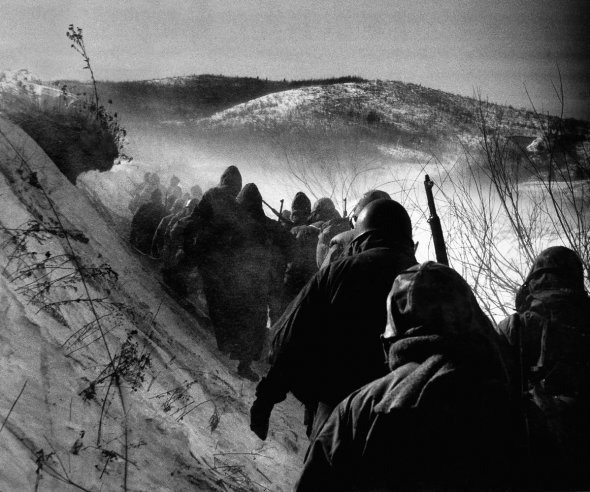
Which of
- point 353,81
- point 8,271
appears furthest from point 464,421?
point 353,81

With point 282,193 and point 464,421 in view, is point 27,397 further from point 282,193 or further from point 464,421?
point 282,193

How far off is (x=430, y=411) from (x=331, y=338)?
4.52ft

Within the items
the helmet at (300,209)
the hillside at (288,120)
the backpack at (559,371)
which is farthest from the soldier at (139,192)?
the backpack at (559,371)

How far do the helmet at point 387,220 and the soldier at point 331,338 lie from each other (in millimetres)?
208

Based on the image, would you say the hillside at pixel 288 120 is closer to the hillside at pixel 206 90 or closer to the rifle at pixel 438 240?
the hillside at pixel 206 90

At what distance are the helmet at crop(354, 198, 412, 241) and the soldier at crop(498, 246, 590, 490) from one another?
2.46 feet

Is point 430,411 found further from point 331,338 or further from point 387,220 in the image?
point 387,220

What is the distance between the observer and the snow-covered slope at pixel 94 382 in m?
2.96

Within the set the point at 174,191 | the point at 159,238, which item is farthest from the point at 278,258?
the point at 174,191

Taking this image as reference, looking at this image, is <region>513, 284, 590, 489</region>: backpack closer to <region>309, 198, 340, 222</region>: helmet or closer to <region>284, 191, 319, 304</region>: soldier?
<region>284, 191, 319, 304</region>: soldier

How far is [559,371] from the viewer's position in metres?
3.28

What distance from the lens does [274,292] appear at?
872cm

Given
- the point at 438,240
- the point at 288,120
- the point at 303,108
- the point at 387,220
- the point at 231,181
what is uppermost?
the point at 303,108

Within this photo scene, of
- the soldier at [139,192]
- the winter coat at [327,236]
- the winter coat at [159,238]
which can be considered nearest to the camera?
the winter coat at [327,236]
